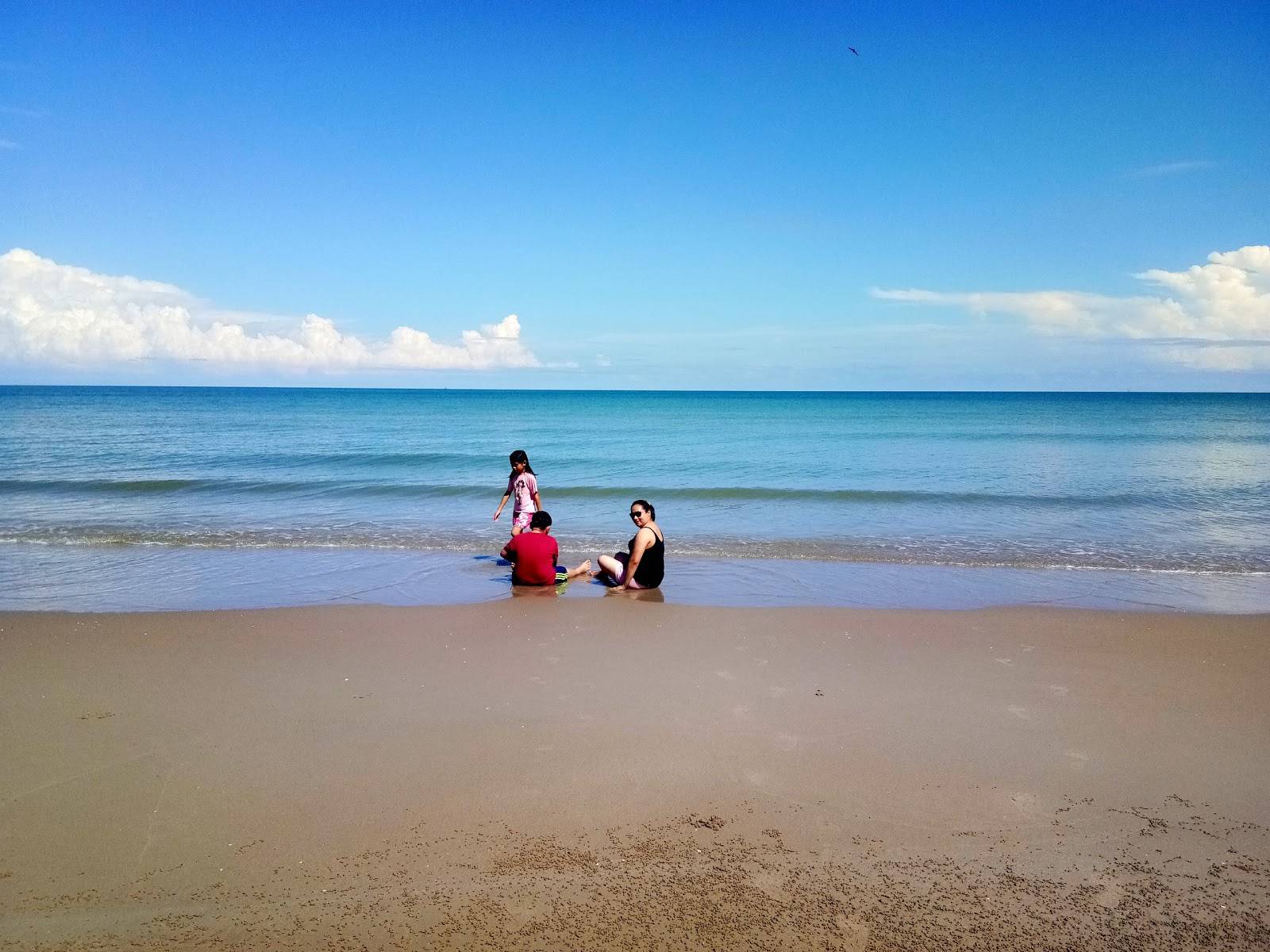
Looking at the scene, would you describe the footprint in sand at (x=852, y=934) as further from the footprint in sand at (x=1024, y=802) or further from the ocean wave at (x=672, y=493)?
A: the ocean wave at (x=672, y=493)

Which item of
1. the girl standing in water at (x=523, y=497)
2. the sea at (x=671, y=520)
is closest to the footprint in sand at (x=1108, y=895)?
the sea at (x=671, y=520)

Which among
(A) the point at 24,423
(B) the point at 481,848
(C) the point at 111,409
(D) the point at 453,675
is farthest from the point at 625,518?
(C) the point at 111,409

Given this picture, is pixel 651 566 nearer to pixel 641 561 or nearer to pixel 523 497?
pixel 641 561

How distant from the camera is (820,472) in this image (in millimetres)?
25000

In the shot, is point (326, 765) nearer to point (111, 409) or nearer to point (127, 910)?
point (127, 910)

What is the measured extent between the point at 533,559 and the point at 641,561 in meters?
1.39

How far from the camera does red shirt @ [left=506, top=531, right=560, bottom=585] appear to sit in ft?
Result: 32.8

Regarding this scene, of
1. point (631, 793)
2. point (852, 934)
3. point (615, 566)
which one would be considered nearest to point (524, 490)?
point (615, 566)

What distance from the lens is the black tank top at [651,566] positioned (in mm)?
9906

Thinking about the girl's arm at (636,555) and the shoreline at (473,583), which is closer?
the shoreline at (473,583)

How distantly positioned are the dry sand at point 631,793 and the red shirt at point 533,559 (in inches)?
91.5

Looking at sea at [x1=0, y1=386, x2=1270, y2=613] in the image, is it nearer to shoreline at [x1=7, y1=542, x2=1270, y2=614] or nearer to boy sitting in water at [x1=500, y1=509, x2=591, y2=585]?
shoreline at [x1=7, y1=542, x2=1270, y2=614]

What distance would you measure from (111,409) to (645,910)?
77.6 m

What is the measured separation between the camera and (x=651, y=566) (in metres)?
9.97
